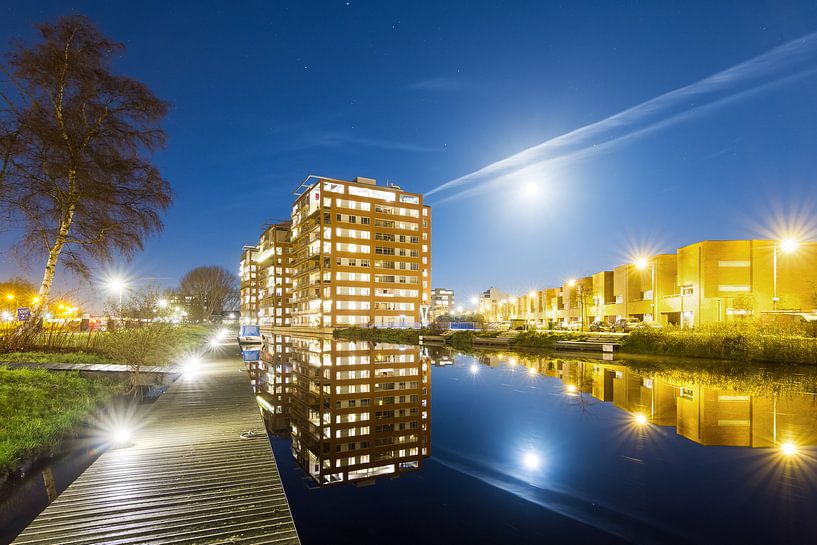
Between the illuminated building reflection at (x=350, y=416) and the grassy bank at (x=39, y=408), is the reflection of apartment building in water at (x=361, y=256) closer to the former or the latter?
the illuminated building reflection at (x=350, y=416)

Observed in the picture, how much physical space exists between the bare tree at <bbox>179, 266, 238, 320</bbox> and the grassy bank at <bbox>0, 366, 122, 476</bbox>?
10828cm

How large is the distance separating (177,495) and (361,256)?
75.6 m

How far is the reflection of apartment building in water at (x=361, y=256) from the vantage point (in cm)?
7938

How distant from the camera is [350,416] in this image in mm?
14664

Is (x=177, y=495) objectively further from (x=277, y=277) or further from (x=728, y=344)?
(x=277, y=277)

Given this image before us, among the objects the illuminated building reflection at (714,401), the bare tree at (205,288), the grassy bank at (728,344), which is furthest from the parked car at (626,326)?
the bare tree at (205,288)

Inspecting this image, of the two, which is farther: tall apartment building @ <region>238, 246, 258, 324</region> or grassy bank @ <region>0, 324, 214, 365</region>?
tall apartment building @ <region>238, 246, 258, 324</region>

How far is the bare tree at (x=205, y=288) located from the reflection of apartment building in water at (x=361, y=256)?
1638 inches

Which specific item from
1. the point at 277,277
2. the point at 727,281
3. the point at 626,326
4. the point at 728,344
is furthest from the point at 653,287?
the point at 277,277

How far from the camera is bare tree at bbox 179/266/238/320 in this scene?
117625mm

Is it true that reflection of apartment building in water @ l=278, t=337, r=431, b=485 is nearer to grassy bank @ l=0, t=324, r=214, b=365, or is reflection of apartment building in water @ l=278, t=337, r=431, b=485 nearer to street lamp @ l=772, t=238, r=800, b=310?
grassy bank @ l=0, t=324, r=214, b=365

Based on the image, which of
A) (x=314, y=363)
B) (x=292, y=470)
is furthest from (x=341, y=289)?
(x=292, y=470)

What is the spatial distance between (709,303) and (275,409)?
50.7 metres

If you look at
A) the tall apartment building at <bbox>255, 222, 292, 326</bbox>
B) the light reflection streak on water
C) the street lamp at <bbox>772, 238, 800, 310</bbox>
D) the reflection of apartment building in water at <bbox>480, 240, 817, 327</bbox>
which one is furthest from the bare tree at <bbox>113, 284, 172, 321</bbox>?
the tall apartment building at <bbox>255, 222, 292, 326</bbox>
